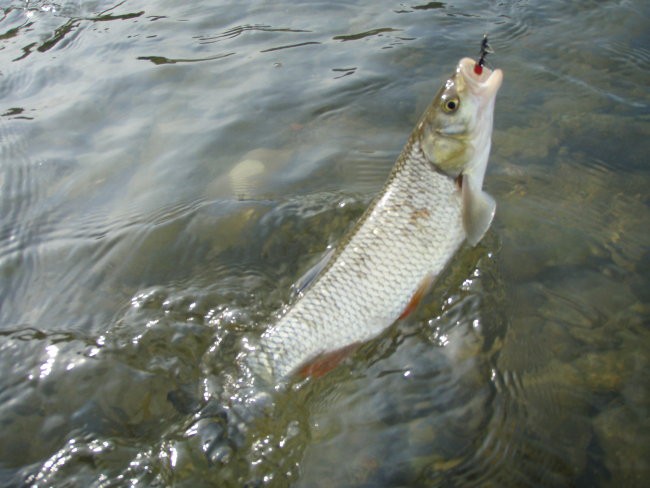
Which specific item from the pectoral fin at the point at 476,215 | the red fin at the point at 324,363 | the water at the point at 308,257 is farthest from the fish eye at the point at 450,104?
the red fin at the point at 324,363

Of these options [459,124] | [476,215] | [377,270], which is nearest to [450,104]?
[459,124]

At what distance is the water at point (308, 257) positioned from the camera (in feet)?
9.48

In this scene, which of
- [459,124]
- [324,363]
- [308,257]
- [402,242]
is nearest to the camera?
[324,363]

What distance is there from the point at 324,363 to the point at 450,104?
150 centimetres

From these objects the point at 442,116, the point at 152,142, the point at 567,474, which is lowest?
the point at 567,474

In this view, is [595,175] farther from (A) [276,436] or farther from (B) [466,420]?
(A) [276,436]

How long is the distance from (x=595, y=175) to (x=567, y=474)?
2.46 meters

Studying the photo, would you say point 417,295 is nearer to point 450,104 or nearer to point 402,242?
point 402,242

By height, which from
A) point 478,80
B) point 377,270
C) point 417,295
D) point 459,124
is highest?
point 478,80

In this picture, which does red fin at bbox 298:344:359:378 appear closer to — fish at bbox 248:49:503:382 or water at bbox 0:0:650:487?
fish at bbox 248:49:503:382

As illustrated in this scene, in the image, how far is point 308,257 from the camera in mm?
3973

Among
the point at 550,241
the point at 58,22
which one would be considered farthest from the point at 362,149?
the point at 58,22

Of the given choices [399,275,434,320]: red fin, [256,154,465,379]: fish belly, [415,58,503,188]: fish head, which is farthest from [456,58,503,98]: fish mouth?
[399,275,434,320]: red fin

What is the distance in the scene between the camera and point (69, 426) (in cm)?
312
